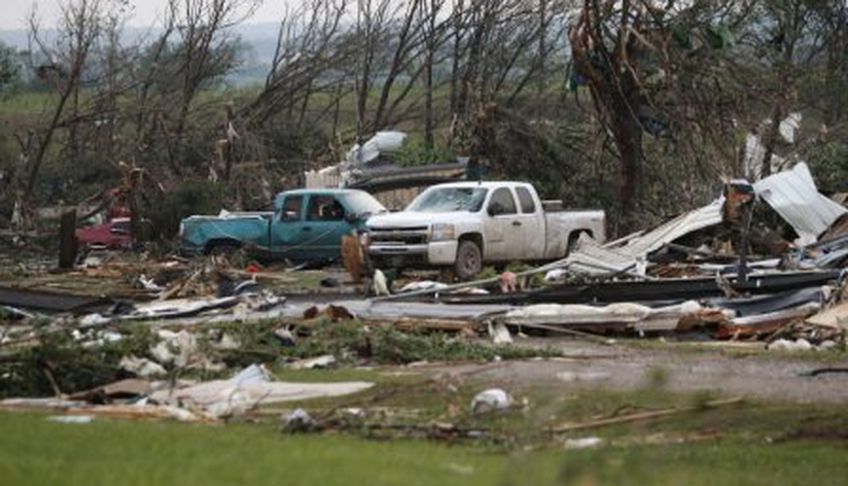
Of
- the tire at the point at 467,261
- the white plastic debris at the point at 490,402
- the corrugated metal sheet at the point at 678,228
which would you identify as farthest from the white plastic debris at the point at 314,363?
the corrugated metal sheet at the point at 678,228

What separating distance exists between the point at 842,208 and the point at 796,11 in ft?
85.2

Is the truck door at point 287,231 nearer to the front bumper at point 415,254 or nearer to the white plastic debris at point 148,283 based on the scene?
the white plastic debris at point 148,283

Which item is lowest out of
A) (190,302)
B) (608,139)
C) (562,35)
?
(190,302)

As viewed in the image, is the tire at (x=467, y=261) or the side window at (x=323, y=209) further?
the side window at (x=323, y=209)

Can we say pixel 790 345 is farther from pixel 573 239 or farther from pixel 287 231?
pixel 287 231

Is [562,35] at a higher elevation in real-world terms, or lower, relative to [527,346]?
higher

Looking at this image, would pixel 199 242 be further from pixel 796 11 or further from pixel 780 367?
pixel 796 11

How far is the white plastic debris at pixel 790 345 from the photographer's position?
20000 mm

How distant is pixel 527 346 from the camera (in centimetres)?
1991

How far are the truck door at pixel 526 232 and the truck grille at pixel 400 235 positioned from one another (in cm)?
236

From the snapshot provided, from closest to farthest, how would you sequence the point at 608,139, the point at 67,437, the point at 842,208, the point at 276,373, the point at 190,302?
the point at 67,437 < the point at 276,373 < the point at 190,302 < the point at 842,208 < the point at 608,139

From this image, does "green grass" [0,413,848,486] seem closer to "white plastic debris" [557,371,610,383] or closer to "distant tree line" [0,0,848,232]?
"white plastic debris" [557,371,610,383]

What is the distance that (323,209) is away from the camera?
36.0m

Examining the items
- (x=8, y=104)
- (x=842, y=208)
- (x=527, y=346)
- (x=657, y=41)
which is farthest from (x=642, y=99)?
(x=8, y=104)
